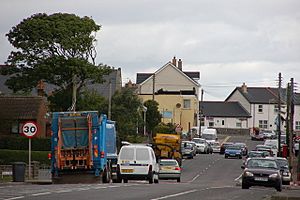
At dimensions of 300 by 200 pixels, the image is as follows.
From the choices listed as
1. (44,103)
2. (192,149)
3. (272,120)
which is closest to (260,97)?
(272,120)

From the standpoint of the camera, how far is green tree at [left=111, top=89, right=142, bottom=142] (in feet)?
221

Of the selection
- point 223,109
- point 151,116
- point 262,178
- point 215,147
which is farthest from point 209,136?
point 262,178

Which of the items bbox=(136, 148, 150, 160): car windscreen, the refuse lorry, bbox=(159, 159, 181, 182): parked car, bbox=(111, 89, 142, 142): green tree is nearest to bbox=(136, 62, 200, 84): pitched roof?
bbox=(111, 89, 142, 142): green tree

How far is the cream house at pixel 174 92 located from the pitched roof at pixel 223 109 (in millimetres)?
13477

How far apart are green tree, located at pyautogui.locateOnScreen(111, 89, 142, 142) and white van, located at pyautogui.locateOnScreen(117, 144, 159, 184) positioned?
92.6ft

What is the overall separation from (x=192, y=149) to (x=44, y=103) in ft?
52.2

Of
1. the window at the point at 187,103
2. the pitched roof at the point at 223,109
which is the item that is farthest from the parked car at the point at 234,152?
the pitched roof at the point at 223,109

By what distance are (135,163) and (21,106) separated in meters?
34.1

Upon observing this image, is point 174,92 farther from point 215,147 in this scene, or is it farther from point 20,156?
point 20,156

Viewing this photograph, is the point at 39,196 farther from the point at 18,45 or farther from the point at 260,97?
the point at 260,97

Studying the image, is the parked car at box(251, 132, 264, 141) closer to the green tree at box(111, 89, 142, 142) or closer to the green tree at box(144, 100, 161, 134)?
the green tree at box(144, 100, 161, 134)

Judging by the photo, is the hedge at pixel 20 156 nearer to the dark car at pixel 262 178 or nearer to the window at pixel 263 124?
the dark car at pixel 262 178

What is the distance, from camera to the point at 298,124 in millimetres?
147000

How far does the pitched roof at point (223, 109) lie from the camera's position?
145m
